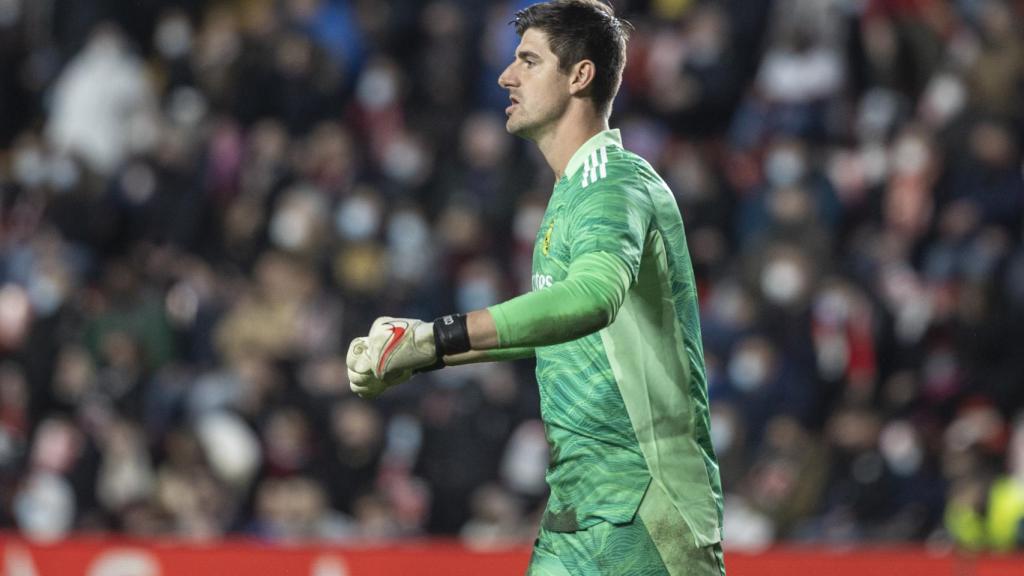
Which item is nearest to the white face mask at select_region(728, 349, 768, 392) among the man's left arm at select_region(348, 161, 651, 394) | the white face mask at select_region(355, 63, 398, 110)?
the white face mask at select_region(355, 63, 398, 110)

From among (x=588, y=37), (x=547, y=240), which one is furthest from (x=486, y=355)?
(x=588, y=37)

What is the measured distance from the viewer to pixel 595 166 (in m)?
4.41

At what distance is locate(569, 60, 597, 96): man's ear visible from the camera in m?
4.62

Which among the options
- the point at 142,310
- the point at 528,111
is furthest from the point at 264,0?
the point at 528,111

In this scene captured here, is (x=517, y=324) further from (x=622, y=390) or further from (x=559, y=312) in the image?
(x=622, y=390)

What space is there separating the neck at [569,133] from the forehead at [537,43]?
167 millimetres

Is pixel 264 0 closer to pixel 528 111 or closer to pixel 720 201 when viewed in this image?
pixel 720 201

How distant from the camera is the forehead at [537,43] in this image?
464 centimetres

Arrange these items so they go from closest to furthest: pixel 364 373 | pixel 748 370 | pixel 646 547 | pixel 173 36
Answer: pixel 364 373, pixel 646 547, pixel 748 370, pixel 173 36

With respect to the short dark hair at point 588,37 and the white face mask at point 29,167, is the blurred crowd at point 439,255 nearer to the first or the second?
the white face mask at point 29,167

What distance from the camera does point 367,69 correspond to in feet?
49.4

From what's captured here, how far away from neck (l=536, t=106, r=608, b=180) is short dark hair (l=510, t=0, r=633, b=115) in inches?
1.8

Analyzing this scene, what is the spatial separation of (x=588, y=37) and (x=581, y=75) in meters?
0.10

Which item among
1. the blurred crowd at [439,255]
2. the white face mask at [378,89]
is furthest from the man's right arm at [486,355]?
the white face mask at [378,89]
